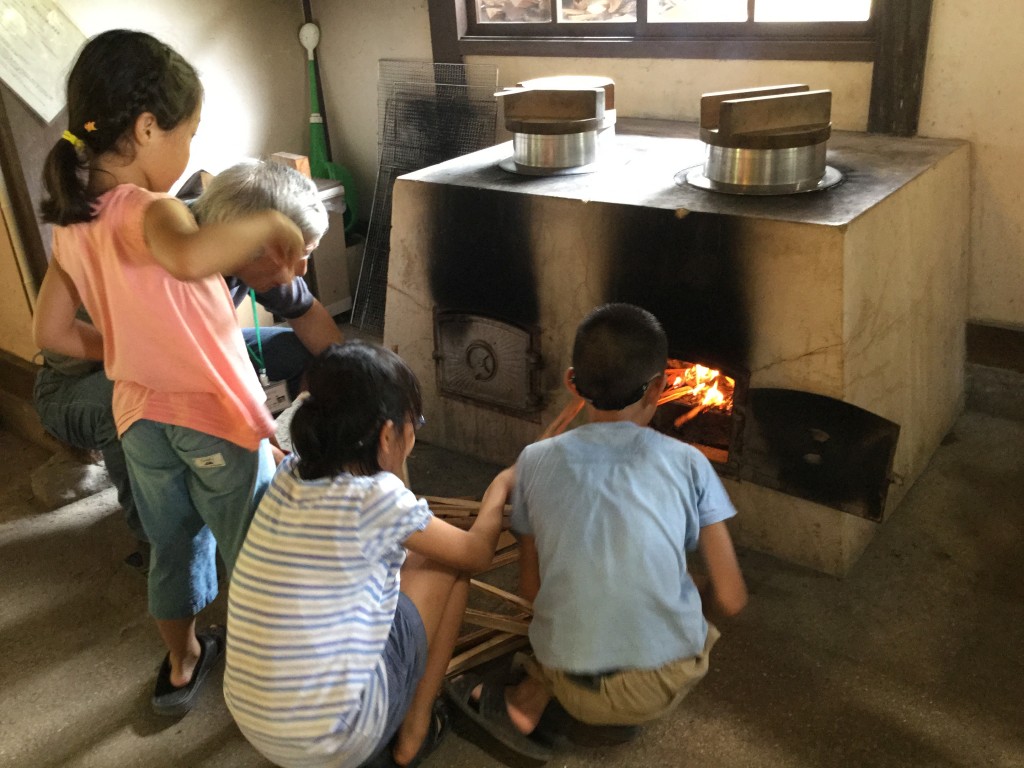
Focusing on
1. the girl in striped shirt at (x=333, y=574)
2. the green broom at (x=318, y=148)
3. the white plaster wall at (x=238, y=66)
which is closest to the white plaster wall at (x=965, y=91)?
the white plaster wall at (x=238, y=66)

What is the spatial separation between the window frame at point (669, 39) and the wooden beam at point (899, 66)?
0.13 feet

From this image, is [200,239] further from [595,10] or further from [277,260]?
[595,10]

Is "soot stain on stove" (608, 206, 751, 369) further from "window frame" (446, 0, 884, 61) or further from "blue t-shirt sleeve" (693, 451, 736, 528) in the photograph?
"window frame" (446, 0, 884, 61)

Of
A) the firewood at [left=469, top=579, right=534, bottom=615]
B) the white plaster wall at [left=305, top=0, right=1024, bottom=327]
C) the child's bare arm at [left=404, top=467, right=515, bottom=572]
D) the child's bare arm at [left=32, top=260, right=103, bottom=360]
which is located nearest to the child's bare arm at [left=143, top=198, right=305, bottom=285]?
the child's bare arm at [left=32, top=260, right=103, bottom=360]

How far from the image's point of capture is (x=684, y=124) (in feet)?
9.96

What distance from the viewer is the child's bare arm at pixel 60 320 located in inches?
68.4

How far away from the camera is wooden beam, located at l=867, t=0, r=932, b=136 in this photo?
2.52 meters

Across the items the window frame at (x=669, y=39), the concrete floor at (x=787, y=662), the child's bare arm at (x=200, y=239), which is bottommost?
the concrete floor at (x=787, y=662)

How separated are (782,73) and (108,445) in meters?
2.24

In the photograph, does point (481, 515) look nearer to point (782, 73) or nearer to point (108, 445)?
point (108, 445)

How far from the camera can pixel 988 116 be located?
2518mm

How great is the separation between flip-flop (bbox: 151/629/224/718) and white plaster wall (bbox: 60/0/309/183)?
188 centimetres

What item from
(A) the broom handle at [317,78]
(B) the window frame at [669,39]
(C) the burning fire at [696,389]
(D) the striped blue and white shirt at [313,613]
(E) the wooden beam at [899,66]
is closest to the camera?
(D) the striped blue and white shirt at [313,613]

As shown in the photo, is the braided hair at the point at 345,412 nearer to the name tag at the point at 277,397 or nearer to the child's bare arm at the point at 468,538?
the child's bare arm at the point at 468,538
